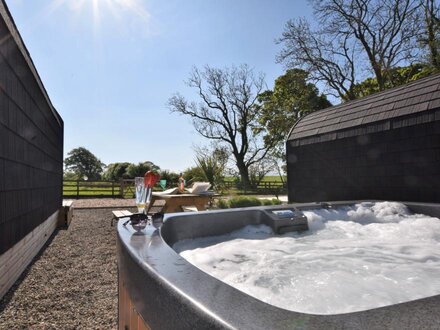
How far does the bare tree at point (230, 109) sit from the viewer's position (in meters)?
Answer: 16.2

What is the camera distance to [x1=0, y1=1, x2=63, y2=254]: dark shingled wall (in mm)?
2357

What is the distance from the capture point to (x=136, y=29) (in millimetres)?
5340

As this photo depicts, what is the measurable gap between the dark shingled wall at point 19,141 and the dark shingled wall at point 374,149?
4322 mm

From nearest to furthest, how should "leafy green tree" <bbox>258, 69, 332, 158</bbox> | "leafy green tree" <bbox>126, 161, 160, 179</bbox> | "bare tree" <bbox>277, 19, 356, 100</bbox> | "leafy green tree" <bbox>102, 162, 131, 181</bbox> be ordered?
"bare tree" <bbox>277, 19, 356, 100</bbox>, "leafy green tree" <bbox>258, 69, 332, 158</bbox>, "leafy green tree" <bbox>126, 161, 160, 179</bbox>, "leafy green tree" <bbox>102, 162, 131, 181</bbox>

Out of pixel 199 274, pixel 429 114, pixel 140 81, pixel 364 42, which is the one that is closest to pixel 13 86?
pixel 199 274

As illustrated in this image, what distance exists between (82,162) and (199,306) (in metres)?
43.2

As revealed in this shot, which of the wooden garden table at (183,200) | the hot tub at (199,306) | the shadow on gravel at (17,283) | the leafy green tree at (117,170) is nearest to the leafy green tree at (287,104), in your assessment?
the leafy green tree at (117,170)

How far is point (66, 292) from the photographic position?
227 cm

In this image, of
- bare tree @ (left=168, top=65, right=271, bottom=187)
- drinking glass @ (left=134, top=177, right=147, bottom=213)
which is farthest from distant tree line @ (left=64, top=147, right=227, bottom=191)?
drinking glass @ (left=134, top=177, right=147, bottom=213)

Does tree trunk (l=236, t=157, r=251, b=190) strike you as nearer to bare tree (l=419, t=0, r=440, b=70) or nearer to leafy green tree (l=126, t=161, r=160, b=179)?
leafy green tree (l=126, t=161, r=160, b=179)

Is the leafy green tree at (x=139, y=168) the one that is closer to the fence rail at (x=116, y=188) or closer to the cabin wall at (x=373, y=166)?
the fence rail at (x=116, y=188)

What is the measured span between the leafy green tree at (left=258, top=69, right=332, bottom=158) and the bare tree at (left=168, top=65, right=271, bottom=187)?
83cm

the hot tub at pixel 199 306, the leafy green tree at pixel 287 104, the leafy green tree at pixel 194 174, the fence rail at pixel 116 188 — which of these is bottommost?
the hot tub at pixel 199 306

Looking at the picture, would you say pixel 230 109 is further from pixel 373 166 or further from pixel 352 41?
pixel 373 166
